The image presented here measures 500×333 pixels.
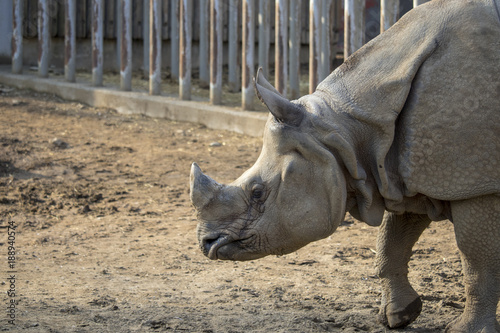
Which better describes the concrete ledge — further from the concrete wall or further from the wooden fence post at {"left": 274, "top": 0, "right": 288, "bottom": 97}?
the concrete wall

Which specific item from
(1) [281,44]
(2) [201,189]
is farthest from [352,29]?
(2) [201,189]

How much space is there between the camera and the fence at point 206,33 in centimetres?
831

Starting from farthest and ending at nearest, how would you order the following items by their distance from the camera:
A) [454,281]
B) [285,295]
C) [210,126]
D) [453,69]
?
[210,126], [454,281], [285,295], [453,69]

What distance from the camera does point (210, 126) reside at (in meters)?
9.08

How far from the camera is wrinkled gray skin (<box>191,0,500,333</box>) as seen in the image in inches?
127

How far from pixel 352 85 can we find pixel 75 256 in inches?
97.5

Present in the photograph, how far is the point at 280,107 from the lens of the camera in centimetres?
337

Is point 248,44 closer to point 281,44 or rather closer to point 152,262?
point 281,44

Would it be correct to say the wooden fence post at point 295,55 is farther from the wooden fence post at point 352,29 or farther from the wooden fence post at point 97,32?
the wooden fence post at point 97,32

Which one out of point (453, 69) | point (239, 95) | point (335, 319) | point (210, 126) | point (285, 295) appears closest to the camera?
point (453, 69)

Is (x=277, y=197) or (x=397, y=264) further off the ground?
(x=277, y=197)

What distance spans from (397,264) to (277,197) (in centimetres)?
91

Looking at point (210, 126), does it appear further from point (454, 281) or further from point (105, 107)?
point (454, 281)

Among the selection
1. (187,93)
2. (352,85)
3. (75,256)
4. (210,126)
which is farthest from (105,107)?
(352,85)
